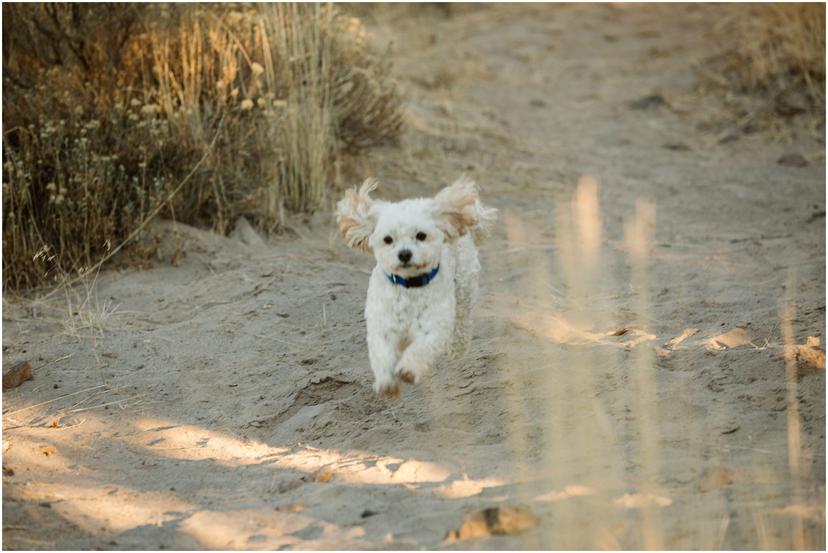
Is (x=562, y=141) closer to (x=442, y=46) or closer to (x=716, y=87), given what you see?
(x=716, y=87)

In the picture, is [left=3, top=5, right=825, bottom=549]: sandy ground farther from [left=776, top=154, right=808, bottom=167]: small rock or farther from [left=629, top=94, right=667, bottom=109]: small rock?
[left=629, top=94, right=667, bottom=109]: small rock

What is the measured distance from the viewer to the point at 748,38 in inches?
523

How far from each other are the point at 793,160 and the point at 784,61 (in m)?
2.29

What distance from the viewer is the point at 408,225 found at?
5012 millimetres

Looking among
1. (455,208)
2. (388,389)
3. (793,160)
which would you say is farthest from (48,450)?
(793,160)

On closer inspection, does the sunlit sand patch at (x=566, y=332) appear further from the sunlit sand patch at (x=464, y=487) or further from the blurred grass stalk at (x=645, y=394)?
the sunlit sand patch at (x=464, y=487)

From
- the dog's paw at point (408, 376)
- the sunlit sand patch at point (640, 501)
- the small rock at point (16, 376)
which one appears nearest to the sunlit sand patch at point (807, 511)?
the sunlit sand patch at point (640, 501)

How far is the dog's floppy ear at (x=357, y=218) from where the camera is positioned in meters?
5.25

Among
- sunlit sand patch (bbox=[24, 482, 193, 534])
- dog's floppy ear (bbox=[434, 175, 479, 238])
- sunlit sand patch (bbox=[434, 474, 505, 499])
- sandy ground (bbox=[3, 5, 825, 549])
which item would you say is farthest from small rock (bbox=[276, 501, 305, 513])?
dog's floppy ear (bbox=[434, 175, 479, 238])

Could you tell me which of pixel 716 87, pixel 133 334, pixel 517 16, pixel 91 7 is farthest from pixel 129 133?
pixel 517 16

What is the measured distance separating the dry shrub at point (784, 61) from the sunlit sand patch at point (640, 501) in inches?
331

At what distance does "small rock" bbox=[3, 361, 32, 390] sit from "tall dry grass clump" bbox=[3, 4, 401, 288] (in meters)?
1.23

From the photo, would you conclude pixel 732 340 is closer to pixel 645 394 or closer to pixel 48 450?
pixel 645 394

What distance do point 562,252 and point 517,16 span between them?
956 cm
